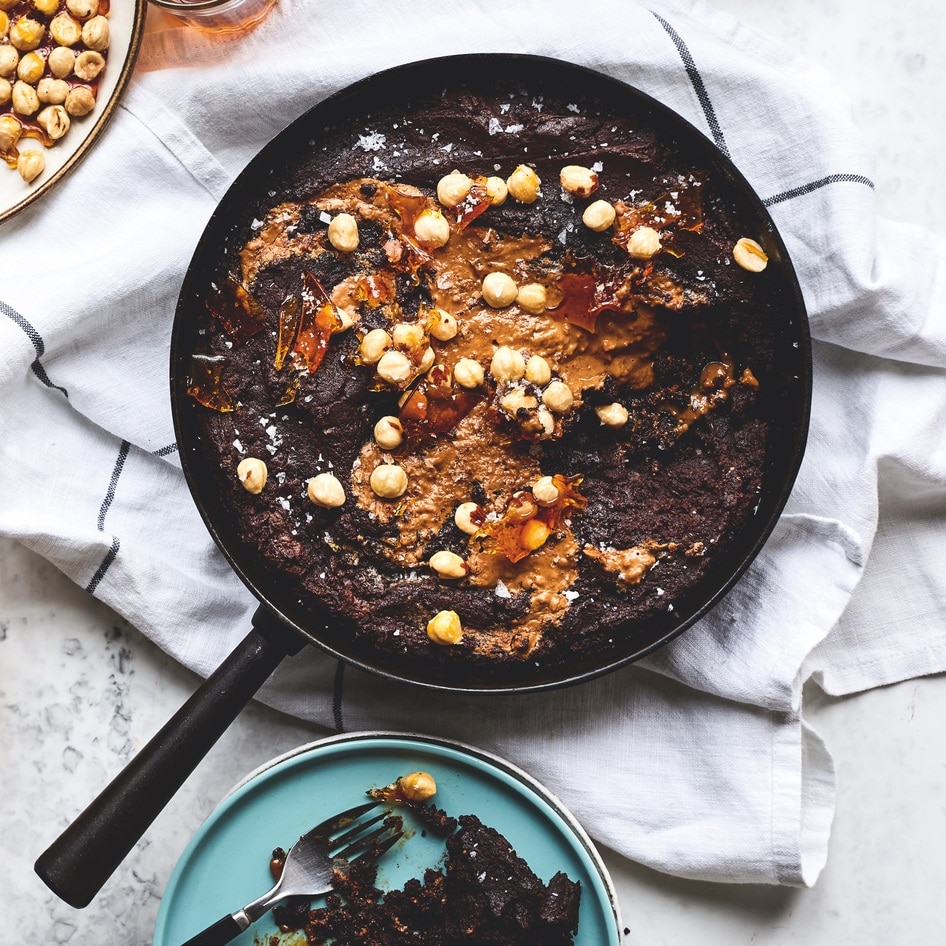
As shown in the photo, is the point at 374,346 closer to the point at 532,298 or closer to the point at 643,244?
the point at 532,298

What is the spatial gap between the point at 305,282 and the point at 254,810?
144 cm

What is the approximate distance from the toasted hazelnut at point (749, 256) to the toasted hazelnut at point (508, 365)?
23.4 inches

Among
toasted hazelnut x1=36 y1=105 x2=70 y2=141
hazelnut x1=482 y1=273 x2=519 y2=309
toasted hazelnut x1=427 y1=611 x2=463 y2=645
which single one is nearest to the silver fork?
toasted hazelnut x1=427 y1=611 x2=463 y2=645

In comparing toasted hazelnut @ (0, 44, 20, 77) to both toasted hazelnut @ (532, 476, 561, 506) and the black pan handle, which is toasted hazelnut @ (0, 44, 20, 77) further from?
toasted hazelnut @ (532, 476, 561, 506)

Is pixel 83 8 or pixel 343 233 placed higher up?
pixel 83 8

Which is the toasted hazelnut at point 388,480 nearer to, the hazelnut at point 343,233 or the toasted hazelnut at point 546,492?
the toasted hazelnut at point 546,492

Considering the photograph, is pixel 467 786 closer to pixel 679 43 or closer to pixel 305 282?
pixel 305 282

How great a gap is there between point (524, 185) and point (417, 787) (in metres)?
1.60

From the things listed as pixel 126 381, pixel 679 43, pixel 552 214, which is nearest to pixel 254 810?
pixel 126 381

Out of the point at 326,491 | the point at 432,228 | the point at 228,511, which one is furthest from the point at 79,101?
the point at 326,491

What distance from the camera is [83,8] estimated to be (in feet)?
9.39

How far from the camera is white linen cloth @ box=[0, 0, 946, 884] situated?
9.16 ft

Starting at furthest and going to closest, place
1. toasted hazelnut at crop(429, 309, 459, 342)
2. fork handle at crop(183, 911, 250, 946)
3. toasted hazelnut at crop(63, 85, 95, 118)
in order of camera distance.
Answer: toasted hazelnut at crop(63, 85, 95, 118) → fork handle at crop(183, 911, 250, 946) → toasted hazelnut at crop(429, 309, 459, 342)

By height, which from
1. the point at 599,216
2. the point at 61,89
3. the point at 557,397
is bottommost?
the point at 557,397
